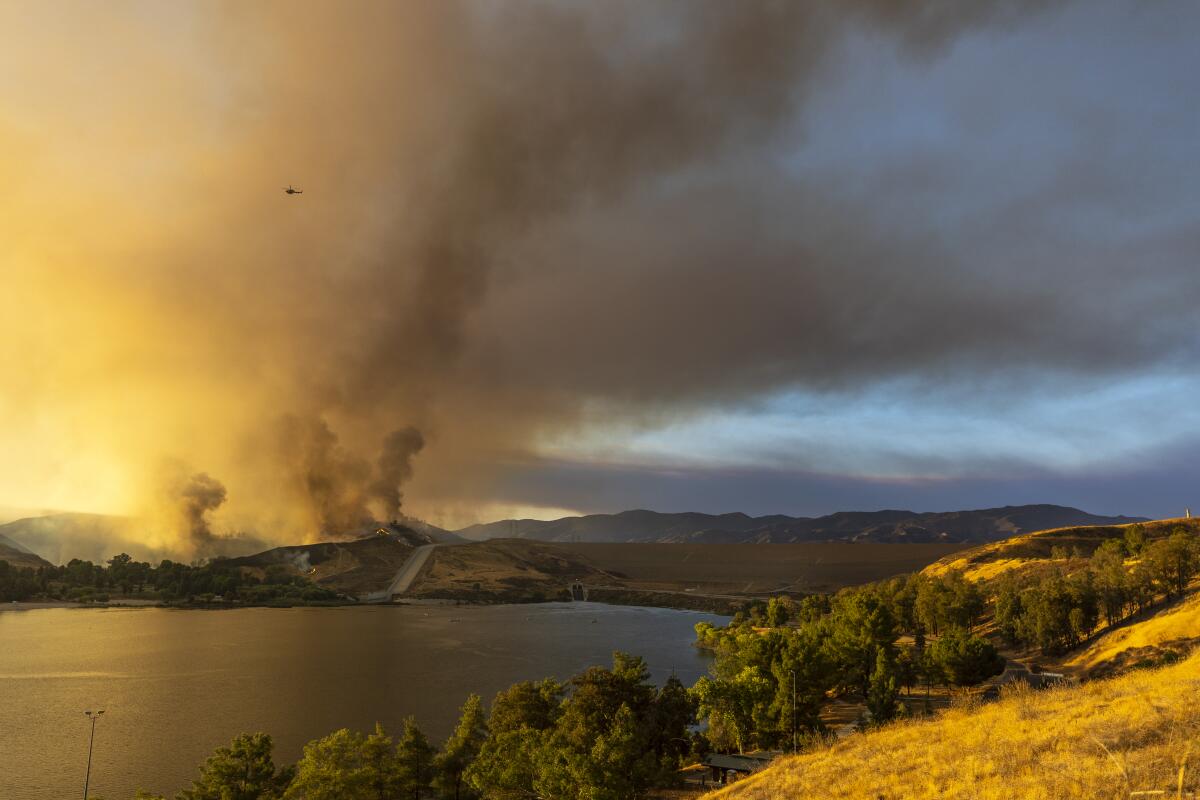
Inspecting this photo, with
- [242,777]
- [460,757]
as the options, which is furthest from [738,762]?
[242,777]

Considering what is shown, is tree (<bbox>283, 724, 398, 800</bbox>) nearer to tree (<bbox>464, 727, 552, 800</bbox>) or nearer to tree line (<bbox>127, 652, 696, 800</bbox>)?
tree line (<bbox>127, 652, 696, 800</bbox>)

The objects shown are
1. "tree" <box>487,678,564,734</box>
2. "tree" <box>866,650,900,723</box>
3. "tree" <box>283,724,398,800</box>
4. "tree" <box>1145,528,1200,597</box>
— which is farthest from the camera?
"tree" <box>1145,528,1200,597</box>

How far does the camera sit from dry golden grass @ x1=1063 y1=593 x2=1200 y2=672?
56375 mm

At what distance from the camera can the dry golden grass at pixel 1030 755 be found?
661 inches

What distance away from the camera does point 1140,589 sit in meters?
78.2

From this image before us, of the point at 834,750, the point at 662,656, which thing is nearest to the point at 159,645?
the point at 662,656

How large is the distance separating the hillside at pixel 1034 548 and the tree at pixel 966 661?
250ft

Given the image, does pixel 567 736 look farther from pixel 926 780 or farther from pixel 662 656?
pixel 662 656

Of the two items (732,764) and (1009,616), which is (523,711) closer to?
(732,764)

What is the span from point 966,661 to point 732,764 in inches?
1154

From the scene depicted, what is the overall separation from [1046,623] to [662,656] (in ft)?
194

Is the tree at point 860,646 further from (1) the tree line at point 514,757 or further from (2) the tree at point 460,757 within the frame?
(2) the tree at point 460,757

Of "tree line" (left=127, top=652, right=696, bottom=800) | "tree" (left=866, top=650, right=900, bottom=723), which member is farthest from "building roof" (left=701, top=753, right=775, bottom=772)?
"tree" (left=866, top=650, right=900, bottom=723)

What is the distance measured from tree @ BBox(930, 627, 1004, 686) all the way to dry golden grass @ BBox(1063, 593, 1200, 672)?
9.87 metres
